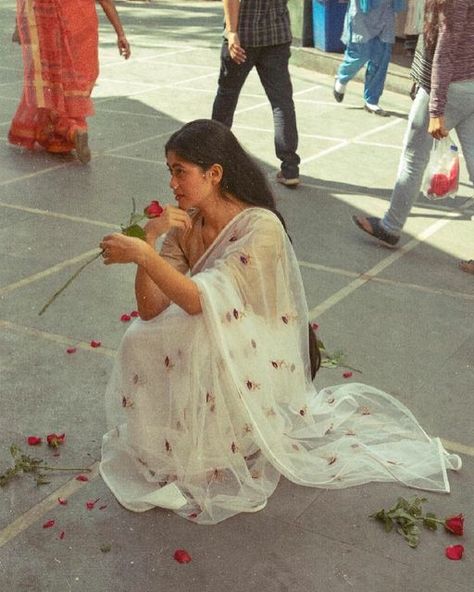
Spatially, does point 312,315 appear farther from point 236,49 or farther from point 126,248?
point 236,49

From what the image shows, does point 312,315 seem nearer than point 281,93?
Yes

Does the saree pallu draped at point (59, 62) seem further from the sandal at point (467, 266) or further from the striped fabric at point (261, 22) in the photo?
the sandal at point (467, 266)

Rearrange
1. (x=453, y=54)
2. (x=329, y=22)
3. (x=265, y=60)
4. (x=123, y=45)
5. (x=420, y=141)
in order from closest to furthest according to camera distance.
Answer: (x=453, y=54) → (x=420, y=141) → (x=265, y=60) → (x=123, y=45) → (x=329, y=22)

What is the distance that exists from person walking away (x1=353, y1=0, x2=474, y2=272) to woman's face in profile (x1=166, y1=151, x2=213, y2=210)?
7.40ft

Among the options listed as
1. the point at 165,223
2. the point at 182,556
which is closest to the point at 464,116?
the point at 165,223

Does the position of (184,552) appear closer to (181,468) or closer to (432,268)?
(181,468)

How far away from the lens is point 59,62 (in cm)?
762

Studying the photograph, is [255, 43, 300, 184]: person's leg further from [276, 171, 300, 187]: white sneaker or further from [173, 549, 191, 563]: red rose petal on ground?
[173, 549, 191, 563]: red rose petal on ground

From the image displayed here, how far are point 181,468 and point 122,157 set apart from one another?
4860 mm

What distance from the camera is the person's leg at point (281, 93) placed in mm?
6734

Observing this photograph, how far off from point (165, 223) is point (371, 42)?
22.2ft

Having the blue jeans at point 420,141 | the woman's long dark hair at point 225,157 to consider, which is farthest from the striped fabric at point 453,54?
the woman's long dark hair at point 225,157

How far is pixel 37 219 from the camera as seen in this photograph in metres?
6.33

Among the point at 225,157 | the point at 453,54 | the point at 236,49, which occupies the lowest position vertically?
the point at 236,49
